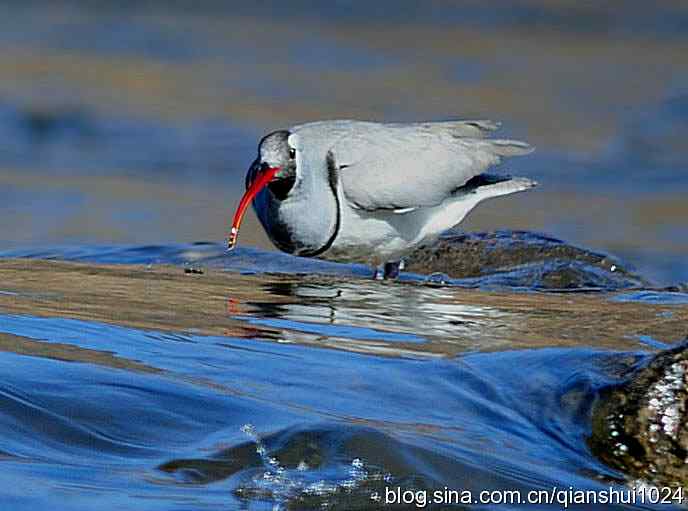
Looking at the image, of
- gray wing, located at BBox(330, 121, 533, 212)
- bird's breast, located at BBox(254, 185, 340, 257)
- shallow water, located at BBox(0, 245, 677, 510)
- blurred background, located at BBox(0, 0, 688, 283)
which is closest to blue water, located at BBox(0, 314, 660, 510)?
shallow water, located at BBox(0, 245, 677, 510)

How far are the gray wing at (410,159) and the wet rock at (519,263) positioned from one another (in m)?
0.40

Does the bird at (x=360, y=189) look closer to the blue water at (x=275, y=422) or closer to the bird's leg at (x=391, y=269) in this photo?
Answer: the bird's leg at (x=391, y=269)

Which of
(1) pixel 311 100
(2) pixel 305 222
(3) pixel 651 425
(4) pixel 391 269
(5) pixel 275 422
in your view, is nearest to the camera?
(5) pixel 275 422

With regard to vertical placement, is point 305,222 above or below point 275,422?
above

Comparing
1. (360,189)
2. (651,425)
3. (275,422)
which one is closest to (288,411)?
(275,422)

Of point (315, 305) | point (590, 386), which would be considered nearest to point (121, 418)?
point (590, 386)

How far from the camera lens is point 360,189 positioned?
757 cm

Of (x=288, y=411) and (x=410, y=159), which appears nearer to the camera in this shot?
(x=288, y=411)

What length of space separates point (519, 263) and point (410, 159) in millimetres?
752

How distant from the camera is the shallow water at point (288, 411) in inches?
147

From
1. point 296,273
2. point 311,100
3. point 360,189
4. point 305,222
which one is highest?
point 311,100

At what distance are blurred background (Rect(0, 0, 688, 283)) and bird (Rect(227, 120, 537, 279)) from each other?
1746 mm

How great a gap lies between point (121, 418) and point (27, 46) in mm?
11111

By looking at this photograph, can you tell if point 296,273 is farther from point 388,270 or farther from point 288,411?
point 288,411
